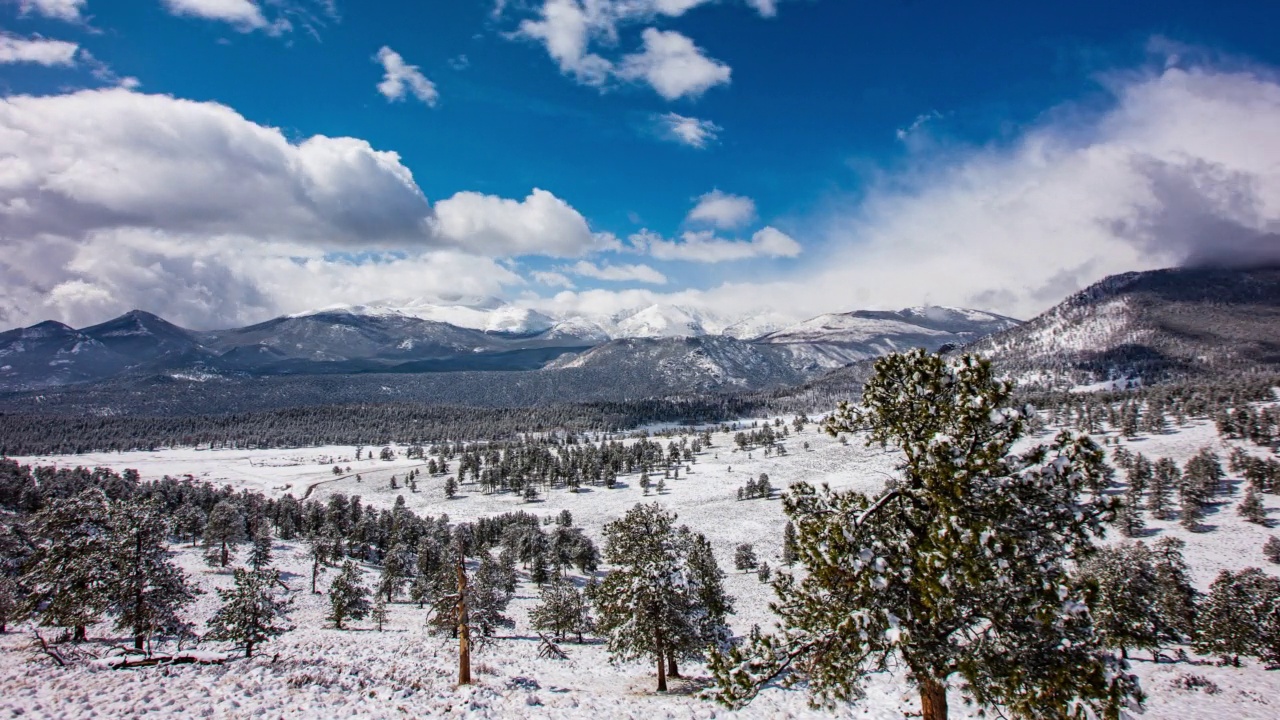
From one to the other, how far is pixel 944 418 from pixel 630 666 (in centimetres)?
3502

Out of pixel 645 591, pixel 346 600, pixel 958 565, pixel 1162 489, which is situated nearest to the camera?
pixel 958 565

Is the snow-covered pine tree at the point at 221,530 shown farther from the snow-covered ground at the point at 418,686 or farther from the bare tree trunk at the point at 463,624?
the bare tree trunk at the point at 463,624

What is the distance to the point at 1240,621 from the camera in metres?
33.8

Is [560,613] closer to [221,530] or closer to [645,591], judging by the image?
[645,591]

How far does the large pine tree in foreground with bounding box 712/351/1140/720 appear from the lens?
10203mm

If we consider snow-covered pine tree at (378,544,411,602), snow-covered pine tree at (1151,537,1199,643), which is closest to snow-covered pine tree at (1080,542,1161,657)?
snow-covered pine tree at (1151,537,1199,643)

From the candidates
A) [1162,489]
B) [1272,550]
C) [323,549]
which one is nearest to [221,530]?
[323,549]

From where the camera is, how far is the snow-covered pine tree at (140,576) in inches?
1059

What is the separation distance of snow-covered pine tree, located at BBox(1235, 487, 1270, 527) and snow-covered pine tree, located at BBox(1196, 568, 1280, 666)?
87.3 metres

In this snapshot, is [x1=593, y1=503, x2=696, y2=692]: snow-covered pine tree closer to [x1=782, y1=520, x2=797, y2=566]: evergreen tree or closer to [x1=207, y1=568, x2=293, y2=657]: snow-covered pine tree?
[x1=782, y1=520, x2=797, y2=566]: evergreen tree

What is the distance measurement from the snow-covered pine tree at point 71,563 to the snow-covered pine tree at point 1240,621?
60.3m

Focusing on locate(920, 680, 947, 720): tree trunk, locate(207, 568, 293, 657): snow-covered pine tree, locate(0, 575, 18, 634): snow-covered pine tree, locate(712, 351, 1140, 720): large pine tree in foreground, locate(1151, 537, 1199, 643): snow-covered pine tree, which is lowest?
locate(1151, 537, 1199, 643): snow-covered pine tree

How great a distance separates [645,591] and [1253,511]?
12388cm

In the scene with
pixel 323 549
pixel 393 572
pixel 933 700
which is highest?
pixel 933 700
